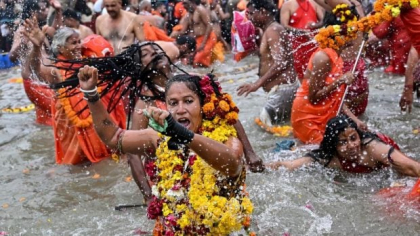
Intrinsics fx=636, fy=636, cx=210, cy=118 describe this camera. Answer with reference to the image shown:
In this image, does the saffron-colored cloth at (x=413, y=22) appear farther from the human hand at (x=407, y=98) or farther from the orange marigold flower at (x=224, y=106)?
the orange marigold flower at (x=224, y=106)

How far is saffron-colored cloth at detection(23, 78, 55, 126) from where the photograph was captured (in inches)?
281

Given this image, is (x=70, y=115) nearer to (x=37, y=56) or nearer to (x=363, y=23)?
(x=37, y=56)

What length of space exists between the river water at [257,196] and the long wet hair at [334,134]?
0.56 feet

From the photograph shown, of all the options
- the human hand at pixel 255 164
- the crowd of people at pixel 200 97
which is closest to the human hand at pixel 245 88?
the crowd of people at pixel 200 97

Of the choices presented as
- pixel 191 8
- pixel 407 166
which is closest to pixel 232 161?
pixel 407 166

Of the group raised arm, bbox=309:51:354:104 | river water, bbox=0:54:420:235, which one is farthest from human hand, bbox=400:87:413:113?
raised arm, bbox=309:51:354:104

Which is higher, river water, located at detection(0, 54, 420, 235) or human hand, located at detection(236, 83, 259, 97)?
human hand, located at detection(236, 83, 259, 97)

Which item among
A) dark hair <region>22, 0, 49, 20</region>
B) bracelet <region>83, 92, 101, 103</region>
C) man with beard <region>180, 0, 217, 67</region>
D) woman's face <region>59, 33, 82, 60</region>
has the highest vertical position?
bracelet <region>83, 92, 101, 103</region>

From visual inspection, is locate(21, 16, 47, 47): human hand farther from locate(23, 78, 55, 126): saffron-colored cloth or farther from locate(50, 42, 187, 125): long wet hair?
locate(50, 42, 187, 125): long wet hair

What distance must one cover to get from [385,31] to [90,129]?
413 cm

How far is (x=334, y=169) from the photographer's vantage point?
5227 mm

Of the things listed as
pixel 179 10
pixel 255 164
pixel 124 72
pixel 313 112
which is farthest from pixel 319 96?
pixel 179 10

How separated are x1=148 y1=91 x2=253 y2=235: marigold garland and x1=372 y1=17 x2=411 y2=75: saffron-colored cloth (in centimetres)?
512

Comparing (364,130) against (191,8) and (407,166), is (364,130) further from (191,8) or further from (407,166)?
(191,8)
